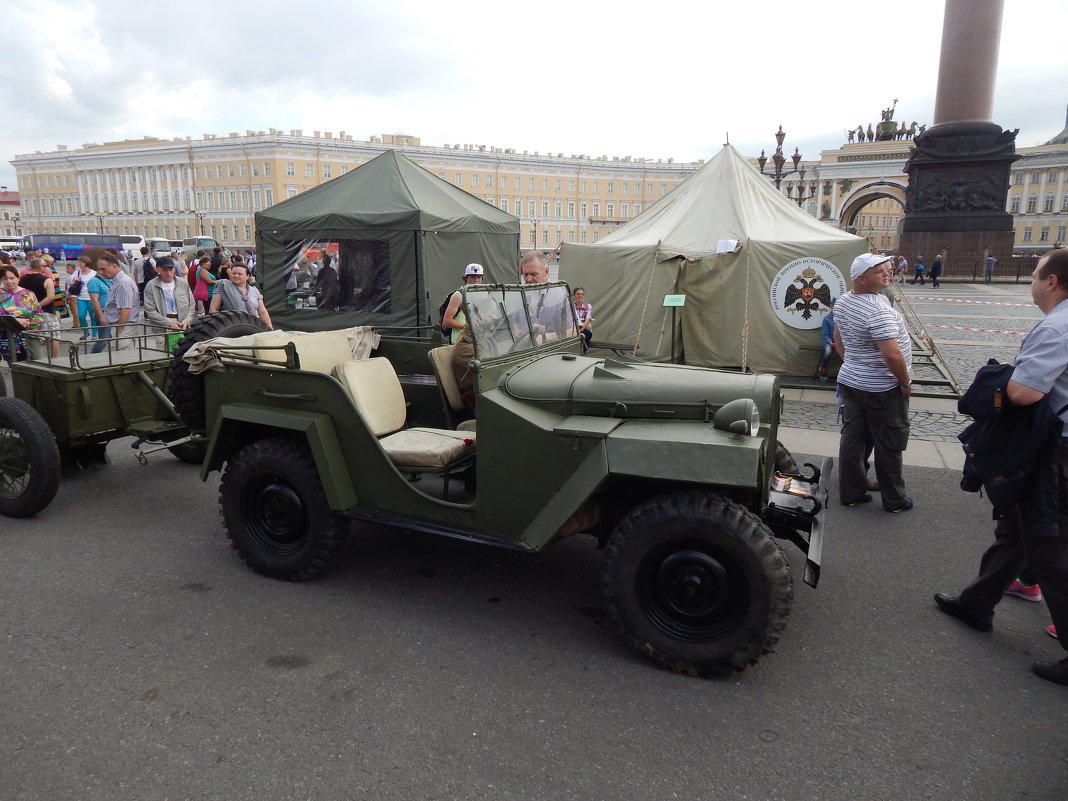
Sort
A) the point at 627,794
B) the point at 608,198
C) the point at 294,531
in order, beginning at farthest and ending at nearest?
1. the point at 608,198
2. the point at 294,531
3. the point at 627,794

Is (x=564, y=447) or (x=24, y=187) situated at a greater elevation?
(x=24, y=187)

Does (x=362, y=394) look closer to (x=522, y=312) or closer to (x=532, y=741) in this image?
(x=522, y=312)

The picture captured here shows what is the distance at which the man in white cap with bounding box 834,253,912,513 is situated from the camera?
5.18m

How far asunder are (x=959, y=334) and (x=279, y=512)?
606 inches

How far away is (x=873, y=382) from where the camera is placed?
5.31 metres

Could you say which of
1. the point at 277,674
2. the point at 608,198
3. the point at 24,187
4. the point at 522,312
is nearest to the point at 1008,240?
the point at 522,312

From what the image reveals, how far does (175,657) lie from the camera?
3.45 meters

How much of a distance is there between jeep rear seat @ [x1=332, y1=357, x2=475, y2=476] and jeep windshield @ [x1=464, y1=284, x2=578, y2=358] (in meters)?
0.62

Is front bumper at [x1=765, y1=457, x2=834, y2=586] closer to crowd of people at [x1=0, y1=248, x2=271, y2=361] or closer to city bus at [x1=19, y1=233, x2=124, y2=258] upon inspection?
crowd of people at [x1=0, y1=248, x2=271, y2=361]

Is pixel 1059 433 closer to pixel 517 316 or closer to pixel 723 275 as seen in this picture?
pixel 517 316

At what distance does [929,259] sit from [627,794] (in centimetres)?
3523

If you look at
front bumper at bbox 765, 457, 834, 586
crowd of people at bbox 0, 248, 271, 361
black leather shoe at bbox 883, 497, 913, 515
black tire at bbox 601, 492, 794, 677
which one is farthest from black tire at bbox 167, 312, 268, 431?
black leather shoe at bbox 883, 497, 913, 515

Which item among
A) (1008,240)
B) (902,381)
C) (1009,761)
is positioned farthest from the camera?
(1008,240)

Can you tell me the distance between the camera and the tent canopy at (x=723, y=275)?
1070 cm
